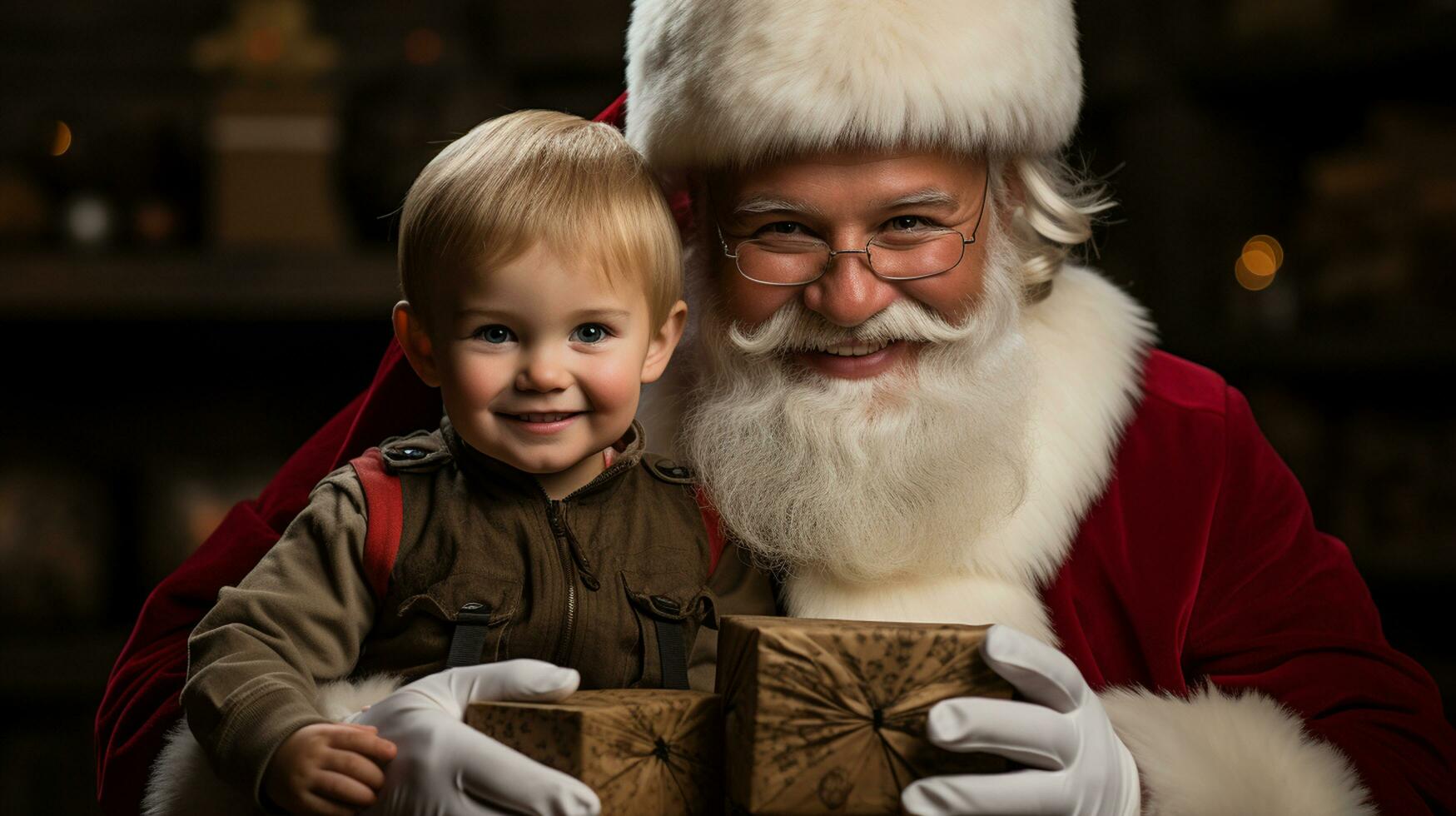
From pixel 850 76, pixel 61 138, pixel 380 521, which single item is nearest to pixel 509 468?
pixel 380 521

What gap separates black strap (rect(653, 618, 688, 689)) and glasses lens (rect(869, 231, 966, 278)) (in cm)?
40

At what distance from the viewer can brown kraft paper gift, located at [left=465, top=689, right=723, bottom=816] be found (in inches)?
37.3

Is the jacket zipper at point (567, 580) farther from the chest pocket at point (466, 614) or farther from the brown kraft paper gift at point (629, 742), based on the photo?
the brown kraft paper gift at point (629, 742)

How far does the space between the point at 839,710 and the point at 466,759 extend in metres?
0.26

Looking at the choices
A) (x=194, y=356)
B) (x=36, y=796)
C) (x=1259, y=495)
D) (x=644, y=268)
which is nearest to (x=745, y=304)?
(x=644, y=268)

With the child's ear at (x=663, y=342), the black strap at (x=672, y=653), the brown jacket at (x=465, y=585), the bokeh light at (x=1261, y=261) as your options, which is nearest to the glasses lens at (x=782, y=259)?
the child's ear at (x=663, y=342)

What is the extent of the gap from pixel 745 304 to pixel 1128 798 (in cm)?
58

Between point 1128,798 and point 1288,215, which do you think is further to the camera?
point 1288,215

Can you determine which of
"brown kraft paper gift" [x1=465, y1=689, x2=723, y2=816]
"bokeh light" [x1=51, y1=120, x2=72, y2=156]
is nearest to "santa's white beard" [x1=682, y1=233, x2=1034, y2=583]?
"brown kraft paper gift" [x1=465, y1=689, x2=723, y2=816]

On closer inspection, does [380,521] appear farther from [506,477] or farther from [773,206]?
[773,206]

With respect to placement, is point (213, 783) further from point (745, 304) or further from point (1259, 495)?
point (1259, 495)

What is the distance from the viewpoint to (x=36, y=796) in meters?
2.57

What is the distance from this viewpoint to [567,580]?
117 cm

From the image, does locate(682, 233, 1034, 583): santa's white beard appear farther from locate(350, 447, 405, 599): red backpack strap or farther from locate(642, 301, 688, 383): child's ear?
locate(350, 447, 405, 599): red backpack strap
